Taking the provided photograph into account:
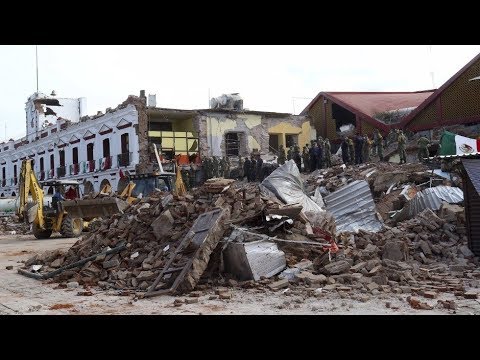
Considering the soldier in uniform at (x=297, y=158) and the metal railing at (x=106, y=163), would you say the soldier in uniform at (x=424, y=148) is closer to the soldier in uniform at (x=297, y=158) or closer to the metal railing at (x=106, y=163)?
the soldier in uniform at (x=297, y=158)

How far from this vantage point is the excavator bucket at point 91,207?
62.8 ft

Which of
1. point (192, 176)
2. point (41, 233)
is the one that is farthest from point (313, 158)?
point (41, 233)

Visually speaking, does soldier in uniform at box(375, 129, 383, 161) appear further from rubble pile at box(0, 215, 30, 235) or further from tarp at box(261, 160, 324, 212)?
rubble pile at box(0, 215, 30, 235)

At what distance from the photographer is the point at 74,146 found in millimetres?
37531

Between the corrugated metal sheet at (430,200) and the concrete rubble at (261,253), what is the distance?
1.20 m

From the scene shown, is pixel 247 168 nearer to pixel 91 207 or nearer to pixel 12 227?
pixel 91 207

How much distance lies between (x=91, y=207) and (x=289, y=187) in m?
8.86

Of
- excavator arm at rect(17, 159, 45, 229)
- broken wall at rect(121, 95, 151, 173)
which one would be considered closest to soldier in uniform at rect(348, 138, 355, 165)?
broken wall at rect(121, 95, 151, 173)

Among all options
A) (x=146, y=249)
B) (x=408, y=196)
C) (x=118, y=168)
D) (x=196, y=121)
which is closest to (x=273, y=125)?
(x=196, y=121)

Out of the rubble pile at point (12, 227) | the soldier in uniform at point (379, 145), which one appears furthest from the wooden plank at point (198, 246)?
the rubble pile at point (12, 227)

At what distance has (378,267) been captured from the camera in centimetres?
852

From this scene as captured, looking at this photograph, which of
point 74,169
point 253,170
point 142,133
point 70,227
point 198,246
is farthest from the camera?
point 74,169

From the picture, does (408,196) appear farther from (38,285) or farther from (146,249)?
(38,285)
